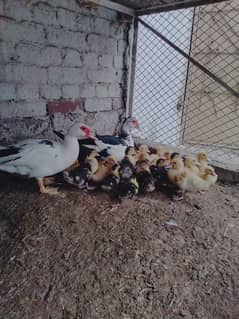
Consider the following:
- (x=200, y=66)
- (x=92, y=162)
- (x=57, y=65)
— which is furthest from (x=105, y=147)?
(x=200, y=66)

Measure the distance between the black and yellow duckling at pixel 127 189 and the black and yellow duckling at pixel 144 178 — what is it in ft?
0.20

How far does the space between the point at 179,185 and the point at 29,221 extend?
1.31 metres

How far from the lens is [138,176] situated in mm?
2309

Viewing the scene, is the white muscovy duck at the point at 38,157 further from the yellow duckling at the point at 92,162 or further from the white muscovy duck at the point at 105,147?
the white muscovy duck at the point at 105,147

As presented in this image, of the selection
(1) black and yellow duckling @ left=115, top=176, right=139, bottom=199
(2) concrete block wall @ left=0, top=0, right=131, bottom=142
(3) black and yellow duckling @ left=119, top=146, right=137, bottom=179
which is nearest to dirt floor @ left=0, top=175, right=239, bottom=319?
(1) black and yellow duckling @ left=115, top=176, right=139, bottom=199

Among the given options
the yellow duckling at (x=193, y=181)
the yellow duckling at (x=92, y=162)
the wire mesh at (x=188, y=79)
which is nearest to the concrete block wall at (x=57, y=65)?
the wire mesh at (x=188, y=79)

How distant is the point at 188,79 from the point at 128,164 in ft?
7.63

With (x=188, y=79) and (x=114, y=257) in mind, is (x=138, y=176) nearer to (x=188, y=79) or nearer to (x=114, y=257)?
(x=114, y=257)

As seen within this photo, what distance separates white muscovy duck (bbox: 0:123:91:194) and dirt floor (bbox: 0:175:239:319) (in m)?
0.21

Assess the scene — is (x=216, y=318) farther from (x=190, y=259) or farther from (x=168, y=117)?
(x=168, y=117)

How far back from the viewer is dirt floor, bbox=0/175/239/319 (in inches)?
45.0

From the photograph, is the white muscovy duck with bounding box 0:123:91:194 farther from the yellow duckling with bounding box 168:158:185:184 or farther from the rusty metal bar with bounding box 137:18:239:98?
the rusty metal bar with bounding box 137:18:239:98

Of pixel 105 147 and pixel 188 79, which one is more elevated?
pixel 188 79

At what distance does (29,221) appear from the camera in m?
1.67
